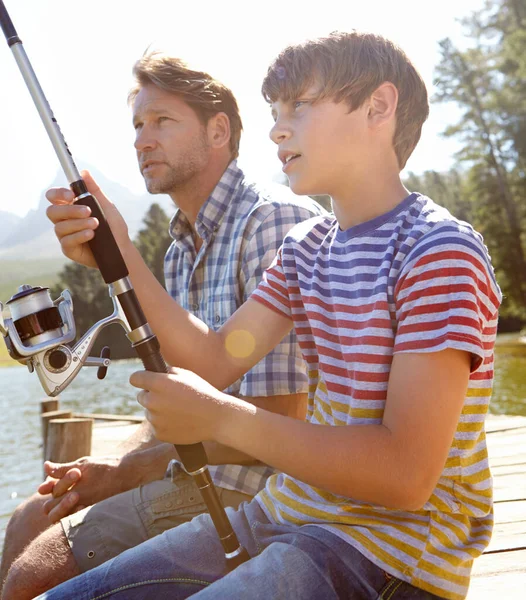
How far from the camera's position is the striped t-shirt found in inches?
58.9

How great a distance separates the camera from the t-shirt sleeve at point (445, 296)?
→ 1.45 metres

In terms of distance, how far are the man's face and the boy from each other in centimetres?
128

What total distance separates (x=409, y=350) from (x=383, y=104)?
0.72m

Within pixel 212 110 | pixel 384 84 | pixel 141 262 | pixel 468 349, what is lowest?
pixel 468 349

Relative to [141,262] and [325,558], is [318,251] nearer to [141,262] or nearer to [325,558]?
[141,262]

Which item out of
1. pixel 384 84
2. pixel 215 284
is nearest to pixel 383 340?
pixel 384 84

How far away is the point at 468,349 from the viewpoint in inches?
56.2

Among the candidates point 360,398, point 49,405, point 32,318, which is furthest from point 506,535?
point 49,405

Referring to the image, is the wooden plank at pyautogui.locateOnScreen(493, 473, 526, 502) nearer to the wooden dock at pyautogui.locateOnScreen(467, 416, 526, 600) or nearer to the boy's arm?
the wooden dock at pyautogui.locateOnScreen(467, 416, 526, 600)

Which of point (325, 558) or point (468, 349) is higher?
point (468, 349)

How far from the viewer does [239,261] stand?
2.77 m

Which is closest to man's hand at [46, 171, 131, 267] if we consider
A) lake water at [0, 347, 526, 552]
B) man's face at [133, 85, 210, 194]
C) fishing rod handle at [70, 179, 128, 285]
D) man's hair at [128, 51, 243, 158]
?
fishing rod handle at [70, 179, 128, 285]

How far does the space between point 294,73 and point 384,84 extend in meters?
0.23

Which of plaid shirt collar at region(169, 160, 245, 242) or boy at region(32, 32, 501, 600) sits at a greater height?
plaid shirt collar at region(169, 160, 245, 242)
